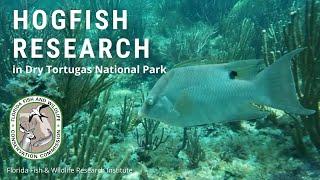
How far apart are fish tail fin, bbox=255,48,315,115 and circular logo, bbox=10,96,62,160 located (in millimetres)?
1732

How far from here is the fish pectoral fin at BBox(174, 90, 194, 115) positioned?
9.39 ft

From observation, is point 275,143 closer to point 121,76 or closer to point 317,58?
point 317,58

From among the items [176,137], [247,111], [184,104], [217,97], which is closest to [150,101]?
[184,104]

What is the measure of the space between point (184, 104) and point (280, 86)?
74cm

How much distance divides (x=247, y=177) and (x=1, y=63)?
3.92m

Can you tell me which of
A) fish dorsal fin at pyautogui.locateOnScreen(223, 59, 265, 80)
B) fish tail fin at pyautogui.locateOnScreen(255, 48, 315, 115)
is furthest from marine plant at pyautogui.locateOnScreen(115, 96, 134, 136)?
fish tail fin at pyautogui.locateOnScreen(255, 48, 315, 115)

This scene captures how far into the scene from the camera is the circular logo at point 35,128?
3083mm

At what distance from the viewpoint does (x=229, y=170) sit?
145 inches

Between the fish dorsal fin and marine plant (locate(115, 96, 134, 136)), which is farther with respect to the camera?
marine plant (locate(115, 96, 134, 136))

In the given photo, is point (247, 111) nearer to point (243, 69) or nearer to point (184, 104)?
point (243, 69)

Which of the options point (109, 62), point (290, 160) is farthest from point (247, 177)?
point (109, 62)

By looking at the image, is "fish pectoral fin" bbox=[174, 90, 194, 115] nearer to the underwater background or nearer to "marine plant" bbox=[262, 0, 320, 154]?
the underwater background

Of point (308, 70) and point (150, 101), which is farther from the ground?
point (308, 70)

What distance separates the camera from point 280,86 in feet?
9.21
